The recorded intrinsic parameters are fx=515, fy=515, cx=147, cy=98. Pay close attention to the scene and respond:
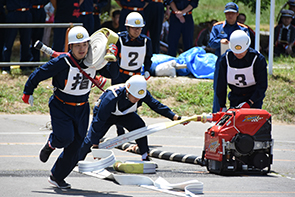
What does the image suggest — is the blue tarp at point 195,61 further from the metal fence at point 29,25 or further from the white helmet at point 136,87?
the white helmet at point 136,87

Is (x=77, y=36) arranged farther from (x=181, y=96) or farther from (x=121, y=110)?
(x=181, y=96)

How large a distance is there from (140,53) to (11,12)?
4.88 m

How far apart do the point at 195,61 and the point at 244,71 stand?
18.0 ft

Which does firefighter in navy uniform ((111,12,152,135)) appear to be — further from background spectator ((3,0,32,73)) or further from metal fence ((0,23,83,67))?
background spectator ((3,0,32,73))

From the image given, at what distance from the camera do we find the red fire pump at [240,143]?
736 centimetres

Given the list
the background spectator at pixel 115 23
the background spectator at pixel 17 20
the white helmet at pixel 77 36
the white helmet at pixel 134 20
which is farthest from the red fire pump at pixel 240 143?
the background spectator at pixel 115 23

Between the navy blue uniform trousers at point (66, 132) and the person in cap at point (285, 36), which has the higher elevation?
the person in cap at point (285, 36)

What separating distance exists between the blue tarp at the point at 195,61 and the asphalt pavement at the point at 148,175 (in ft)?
9.77

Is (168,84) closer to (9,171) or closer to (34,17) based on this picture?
(34,17)

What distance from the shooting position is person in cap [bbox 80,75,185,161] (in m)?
7.69

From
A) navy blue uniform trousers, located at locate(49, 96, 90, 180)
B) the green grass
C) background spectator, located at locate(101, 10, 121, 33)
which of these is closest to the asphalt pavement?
navy blue uniform trousers, located at locate(49, 96, 90, 180)

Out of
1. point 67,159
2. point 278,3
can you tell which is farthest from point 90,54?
point 278,3

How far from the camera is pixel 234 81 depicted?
8453 mm

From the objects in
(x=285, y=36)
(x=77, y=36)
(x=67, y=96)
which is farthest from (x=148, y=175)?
(x=285, y=36)
